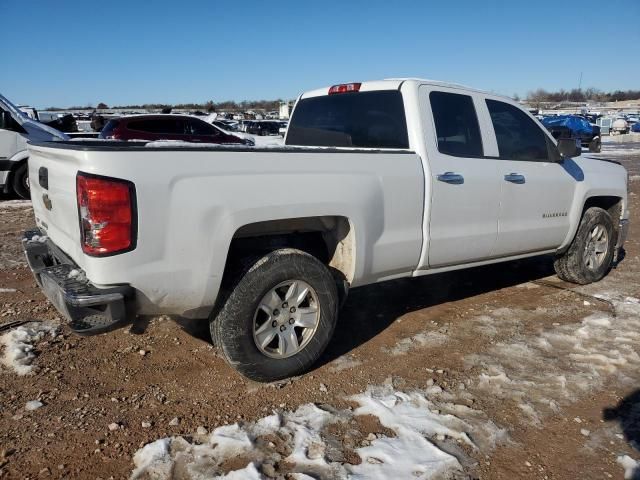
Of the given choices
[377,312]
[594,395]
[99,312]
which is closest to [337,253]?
[377,312]

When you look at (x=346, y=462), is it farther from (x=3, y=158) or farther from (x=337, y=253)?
(x=3, y=158)

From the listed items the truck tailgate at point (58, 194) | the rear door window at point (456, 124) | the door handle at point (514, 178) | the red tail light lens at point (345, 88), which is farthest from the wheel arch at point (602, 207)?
the truck tailgate at point (58, 194)

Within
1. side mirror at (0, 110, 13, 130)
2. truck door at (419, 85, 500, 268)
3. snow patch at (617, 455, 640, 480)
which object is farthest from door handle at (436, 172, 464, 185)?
side mirror at (0, 110, 13, 130)

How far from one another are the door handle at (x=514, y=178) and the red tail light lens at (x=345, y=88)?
1467mm

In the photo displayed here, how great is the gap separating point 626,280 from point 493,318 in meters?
2.26

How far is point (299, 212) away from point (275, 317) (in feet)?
2.25

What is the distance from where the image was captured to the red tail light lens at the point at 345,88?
182 inches

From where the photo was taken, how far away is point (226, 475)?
253 centimetres

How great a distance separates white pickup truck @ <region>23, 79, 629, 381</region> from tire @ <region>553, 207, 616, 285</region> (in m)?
0.35

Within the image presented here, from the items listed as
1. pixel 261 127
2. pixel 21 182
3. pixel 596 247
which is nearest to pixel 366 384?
pixel 596 247

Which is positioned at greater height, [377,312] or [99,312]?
[99,312]

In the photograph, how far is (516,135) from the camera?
4.86 meters

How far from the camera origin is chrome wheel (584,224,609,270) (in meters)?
5.70

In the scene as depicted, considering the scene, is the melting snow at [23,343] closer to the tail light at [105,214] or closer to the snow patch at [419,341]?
the tail light at [105,214]
